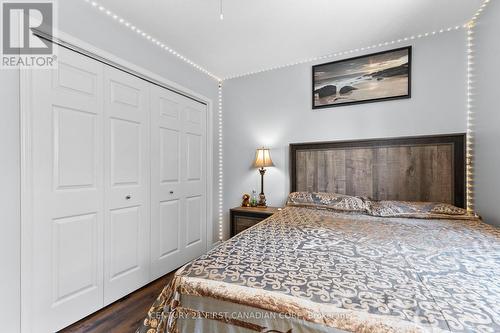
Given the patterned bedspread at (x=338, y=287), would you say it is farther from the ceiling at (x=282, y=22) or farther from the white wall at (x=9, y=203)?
the ceiling at (x=282, y=22)

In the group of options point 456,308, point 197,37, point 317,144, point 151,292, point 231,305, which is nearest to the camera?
point 456,308

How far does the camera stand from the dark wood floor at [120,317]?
5.37 feet

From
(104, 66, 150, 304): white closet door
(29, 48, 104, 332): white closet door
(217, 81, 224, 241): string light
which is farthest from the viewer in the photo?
(217, 81, 224, 241): string light

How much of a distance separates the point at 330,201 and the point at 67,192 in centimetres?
235

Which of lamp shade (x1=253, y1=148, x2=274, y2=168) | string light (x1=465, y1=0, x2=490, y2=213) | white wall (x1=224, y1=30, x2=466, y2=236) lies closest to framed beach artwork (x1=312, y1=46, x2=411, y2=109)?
white wall (x1=224, y1=30, x2=466, y2=236)

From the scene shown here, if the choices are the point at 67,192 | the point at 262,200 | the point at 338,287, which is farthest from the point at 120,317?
the point at 262,200

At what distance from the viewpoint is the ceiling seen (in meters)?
1.87

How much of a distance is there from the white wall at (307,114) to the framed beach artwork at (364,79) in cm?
8

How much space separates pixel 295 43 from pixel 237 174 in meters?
1.83

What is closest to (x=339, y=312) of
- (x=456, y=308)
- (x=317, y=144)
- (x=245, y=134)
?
(x=456, y=308)

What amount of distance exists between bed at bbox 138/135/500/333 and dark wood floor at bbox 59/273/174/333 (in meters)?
0.93

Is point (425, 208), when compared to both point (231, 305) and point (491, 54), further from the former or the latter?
point (231, 305)

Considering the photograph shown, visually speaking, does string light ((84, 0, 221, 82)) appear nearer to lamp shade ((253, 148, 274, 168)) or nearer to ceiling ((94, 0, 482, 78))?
ceiling ((94, 0, 482, 78))

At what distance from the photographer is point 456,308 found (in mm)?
753
